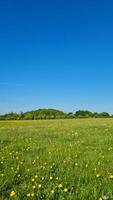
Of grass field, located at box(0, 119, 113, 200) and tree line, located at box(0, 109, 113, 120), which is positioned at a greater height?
tree line, located at box(0, 109, 113, 120)

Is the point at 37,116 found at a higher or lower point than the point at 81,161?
higher

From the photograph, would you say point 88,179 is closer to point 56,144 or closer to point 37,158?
point 37,158

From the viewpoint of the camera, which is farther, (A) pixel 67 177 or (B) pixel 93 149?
(B) pixel 93 149

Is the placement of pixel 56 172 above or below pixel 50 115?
below

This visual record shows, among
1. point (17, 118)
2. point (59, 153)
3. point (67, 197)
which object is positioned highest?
point (17, 118)

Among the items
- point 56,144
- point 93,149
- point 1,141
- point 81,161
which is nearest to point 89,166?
point 81,161

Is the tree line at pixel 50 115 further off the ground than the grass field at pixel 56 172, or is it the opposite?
the tree line at pixel 50 115

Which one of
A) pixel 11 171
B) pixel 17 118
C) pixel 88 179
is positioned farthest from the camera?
pixel 17 118

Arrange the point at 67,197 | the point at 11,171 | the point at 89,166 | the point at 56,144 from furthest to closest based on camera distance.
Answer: the point at 56,144 < the point at 89,166 < the point at 11,171 < the point at 67,197

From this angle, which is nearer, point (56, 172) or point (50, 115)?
point (56, 172)

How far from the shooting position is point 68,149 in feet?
47.4

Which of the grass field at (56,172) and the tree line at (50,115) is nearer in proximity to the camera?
the grass field at (56,172)

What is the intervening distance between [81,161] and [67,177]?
2.20 metres

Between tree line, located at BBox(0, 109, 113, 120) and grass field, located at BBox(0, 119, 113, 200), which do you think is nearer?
grass field, located at BBox(0, 119, 113, 200)
